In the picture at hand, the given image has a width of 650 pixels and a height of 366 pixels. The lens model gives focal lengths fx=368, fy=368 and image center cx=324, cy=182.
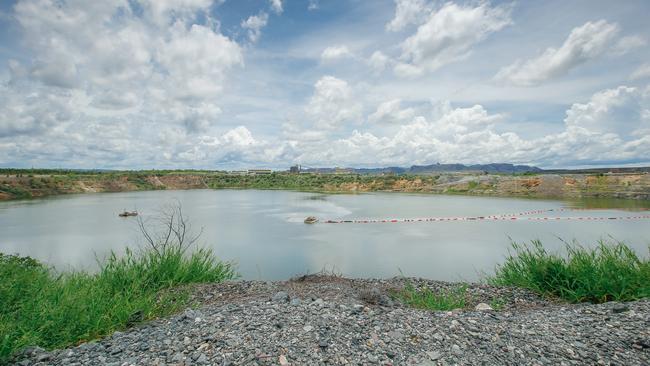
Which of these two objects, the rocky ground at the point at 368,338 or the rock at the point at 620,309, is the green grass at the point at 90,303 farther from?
the rock at the point at 620,309

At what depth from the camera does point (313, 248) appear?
17281mm

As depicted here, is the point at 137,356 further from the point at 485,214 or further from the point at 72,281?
the point at 485,214

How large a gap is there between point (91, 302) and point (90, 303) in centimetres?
4

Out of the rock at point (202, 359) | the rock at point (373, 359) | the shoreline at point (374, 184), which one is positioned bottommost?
the shoreline at point (374, 184)

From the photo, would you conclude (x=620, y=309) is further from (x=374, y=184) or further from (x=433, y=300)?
(x=374, y=184)

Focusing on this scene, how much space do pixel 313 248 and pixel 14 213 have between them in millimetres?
32409

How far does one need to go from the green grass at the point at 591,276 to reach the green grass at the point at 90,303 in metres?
6.41

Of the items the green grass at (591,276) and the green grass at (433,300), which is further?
the green grass at (591,276)

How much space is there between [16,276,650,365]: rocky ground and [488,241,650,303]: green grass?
3.60ft

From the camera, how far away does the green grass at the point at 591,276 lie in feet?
19.5

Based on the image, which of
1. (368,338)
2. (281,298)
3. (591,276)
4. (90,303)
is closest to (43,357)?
(90,303)

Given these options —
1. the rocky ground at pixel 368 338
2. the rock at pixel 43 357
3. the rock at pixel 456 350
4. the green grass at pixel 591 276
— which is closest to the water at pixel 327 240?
the green grass at pixel 591 276

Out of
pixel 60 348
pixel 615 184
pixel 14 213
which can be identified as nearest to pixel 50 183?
pixel 14 213

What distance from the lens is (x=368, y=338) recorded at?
12.6ft
